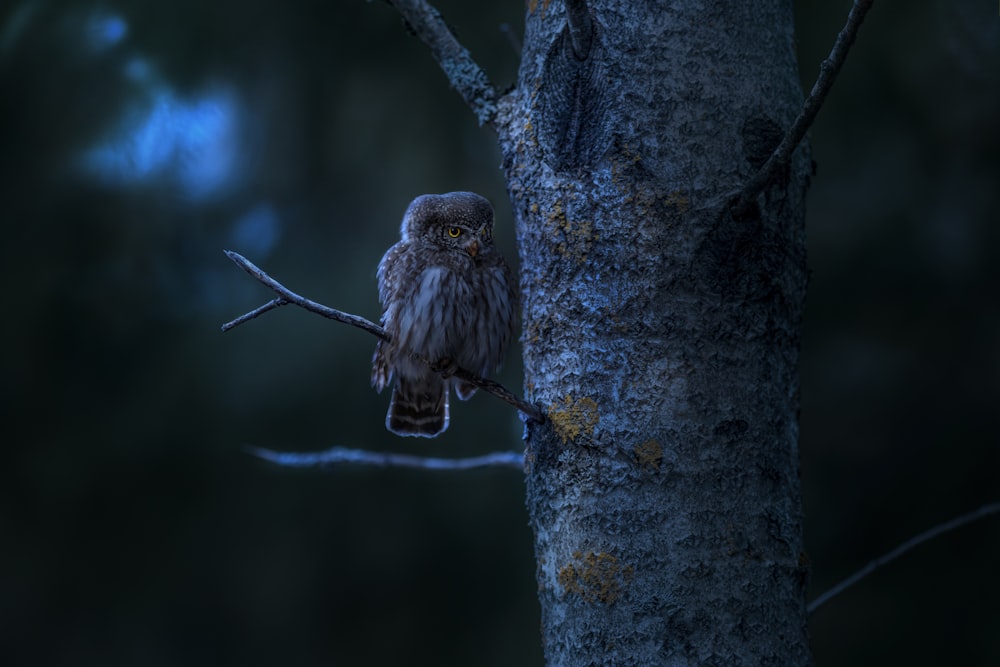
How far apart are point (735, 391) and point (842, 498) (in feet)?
7.65

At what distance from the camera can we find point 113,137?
3500 mm

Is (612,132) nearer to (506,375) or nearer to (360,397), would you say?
(506,375)

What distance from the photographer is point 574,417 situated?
1.26 meters

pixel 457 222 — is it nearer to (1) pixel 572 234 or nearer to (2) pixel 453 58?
(2) pixel 453 58

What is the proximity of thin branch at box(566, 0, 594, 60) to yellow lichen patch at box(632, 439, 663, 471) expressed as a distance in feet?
2.12

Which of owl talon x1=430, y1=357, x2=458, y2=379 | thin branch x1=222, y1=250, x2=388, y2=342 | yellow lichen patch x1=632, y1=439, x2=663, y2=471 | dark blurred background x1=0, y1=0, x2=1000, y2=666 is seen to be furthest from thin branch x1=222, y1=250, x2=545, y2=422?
dark blurred background x1=0, y1=0, x2=1000, y2=666

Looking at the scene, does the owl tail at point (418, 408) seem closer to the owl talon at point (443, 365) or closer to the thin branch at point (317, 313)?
the owl talon at point (443, 365)

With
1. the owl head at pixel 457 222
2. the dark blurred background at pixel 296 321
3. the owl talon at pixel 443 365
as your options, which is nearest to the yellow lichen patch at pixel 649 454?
the owl talon at pixel 443 365

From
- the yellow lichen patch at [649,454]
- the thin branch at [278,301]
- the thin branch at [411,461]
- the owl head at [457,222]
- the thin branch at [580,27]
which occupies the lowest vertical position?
the thin branch at [411,461]

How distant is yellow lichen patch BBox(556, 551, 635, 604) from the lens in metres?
1.17

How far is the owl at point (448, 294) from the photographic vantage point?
6.62 feet

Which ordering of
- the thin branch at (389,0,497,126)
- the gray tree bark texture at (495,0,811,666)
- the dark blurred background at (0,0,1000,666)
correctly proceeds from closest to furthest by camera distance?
the gray tree bark texture at (495,0,811,666) < the thin branch at (389,0,497,126) < the dark blurred background at (0,0,1000,666)

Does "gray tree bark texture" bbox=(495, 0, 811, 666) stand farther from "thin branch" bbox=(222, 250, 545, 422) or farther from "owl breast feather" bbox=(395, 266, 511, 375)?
"owl breast feather" bbox=(395, 266, 511, 375)

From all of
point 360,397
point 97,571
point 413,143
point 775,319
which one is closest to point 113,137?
point 413,143
